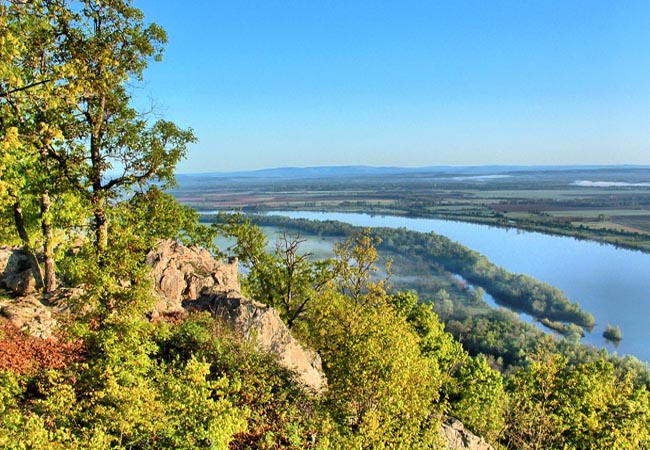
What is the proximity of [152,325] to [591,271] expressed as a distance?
504 ft

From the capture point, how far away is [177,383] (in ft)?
40.0

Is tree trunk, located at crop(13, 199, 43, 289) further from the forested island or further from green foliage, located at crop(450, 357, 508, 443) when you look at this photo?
green foliage, located at crop(450, 357, 508, 443)

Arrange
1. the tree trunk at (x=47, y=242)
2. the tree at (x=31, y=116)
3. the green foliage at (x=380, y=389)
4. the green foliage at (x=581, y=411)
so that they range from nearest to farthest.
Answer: the tree at (x=31, y=116), the green foliage at (x=380, y=389), the green foliage at (x=581, y=411), the tree trunk at (x=47, y=242)

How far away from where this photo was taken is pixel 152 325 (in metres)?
13.1

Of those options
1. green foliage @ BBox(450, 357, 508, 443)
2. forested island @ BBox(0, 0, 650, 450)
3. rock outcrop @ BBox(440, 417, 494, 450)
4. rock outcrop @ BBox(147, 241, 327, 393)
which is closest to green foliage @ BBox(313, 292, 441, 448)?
forested island @ BBox(0, 0, 650, 450)

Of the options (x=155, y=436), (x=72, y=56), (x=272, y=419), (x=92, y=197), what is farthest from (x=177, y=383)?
(x=72, y=56)

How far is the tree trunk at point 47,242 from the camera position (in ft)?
71.1

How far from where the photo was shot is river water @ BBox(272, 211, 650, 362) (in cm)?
9638

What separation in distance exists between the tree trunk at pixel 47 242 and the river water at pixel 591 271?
96384 mm

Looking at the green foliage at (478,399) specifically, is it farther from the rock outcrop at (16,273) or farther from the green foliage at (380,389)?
the rock outcrop at (16,273)

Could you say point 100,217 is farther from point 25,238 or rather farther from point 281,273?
point 281,273

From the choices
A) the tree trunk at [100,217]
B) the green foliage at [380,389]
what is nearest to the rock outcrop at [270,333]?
the green foliage at [380,389]

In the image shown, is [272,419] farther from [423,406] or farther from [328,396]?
[423,406]

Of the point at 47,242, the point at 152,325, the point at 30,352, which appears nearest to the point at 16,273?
the point at 47,242
